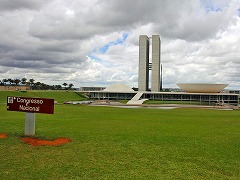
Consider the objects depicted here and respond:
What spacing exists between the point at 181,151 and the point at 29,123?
330 inches

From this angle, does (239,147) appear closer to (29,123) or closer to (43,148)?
(43,148)

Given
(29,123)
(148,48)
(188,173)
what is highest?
(148,48)

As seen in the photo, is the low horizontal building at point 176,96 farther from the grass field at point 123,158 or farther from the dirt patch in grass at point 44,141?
the dirt patch in grass at point 44,141

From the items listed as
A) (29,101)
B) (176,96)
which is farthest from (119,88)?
(29,101)

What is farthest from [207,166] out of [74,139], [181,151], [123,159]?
[74,139]

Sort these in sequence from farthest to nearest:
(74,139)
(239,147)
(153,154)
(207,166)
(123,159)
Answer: (74,139) < (239,147) < (153,154) < (123,159) < (207,166)

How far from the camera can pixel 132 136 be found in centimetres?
1477

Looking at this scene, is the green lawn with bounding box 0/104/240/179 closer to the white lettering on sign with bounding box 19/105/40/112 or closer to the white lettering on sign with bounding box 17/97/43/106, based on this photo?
the white lettering on sign with bounding box 19/105/40/112

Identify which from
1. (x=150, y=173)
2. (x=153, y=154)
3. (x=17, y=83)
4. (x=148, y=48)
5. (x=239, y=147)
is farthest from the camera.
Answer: (x=17, y=83)

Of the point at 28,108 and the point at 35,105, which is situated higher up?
the point at 35,105

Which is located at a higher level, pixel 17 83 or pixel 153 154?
pixel 17 83

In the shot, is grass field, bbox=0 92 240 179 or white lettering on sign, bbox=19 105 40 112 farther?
white lettering on sign, bbox=19 105 40 112

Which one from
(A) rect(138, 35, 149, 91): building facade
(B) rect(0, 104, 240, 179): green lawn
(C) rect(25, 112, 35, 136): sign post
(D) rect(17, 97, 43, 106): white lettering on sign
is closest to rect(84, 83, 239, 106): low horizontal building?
(A) rect(138, 35, 149, 91): building facade

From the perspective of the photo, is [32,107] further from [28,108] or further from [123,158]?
[123,158]
